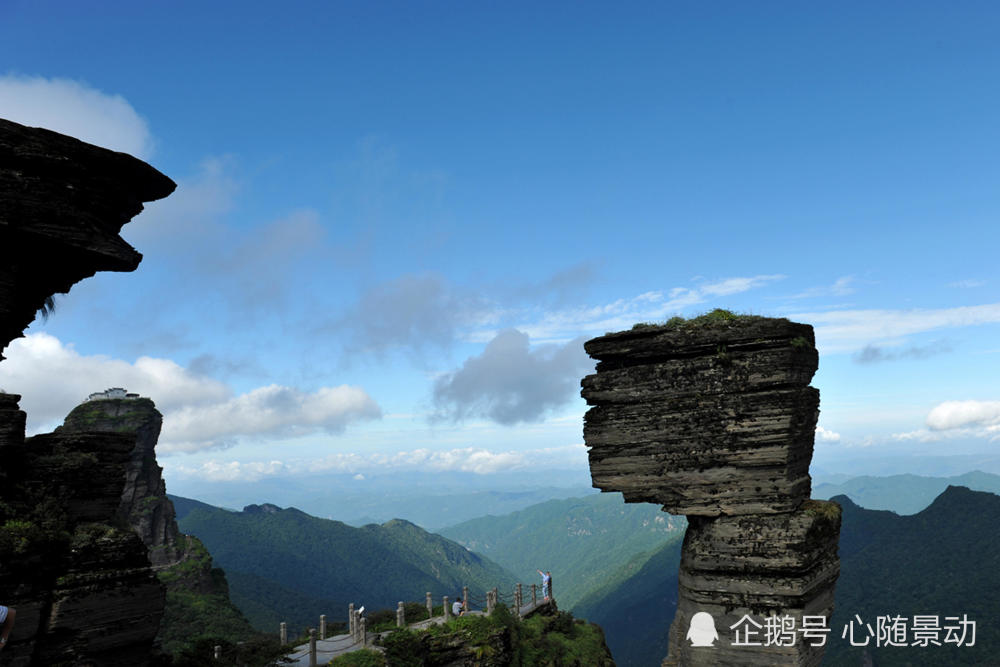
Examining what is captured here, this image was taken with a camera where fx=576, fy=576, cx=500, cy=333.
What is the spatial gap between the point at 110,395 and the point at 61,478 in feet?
228

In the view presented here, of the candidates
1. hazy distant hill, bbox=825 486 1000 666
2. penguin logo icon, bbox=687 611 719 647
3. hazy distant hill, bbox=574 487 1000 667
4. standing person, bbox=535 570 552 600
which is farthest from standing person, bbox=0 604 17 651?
hazy distant hill, bbox=574 487 1000 667

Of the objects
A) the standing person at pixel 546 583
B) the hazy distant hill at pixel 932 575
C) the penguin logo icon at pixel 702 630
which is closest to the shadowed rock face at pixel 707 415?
the penguin logo icon at pixel 702 630

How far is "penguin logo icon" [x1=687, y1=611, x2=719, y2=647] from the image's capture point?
1381 cm

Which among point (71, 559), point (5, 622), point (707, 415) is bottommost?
point (5, 622)

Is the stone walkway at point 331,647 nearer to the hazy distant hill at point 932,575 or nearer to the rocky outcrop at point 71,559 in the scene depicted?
the rocky outcrop at point 71,559

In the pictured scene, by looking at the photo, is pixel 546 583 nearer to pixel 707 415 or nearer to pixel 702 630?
pixel 702 630

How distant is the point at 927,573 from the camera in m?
99.2

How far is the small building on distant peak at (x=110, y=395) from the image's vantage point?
73.8 m

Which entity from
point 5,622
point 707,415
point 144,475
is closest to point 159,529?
point 144,475

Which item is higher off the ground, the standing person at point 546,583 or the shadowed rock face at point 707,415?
the shadowed rock face at point 707,415

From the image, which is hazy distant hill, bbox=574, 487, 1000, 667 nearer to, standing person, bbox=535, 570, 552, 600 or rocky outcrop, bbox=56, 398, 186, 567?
standing person, bbox=535, 570, 552, 600

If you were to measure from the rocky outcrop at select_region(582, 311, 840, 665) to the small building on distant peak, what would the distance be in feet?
263

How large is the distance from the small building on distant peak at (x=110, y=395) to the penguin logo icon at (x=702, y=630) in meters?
81.6

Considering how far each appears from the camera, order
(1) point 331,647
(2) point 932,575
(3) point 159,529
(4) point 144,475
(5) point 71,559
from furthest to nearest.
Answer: (2) point 932,575 < (4) point 144,475 < (3) point 159,529 < (1) point 331,647 < (5) point 71,559
